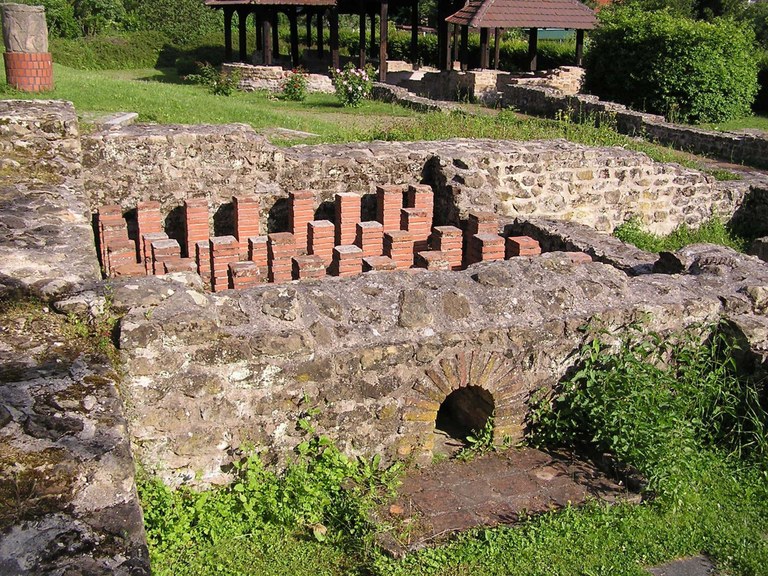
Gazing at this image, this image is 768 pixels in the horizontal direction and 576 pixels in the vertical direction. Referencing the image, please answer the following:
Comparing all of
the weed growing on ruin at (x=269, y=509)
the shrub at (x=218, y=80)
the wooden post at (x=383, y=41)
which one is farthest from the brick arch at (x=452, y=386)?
the wooden post at (x=383, y=41)

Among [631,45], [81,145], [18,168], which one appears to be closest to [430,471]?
[18,168]

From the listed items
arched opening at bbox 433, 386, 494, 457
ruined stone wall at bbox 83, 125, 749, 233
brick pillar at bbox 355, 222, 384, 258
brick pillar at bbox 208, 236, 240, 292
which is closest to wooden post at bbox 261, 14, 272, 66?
ruined stone wall at bbox 83, 125, 749, 233

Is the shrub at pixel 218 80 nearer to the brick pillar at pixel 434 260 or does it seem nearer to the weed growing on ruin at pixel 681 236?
the weed growing on ruin at pixel 681 236

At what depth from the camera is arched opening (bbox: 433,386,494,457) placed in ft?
15.9

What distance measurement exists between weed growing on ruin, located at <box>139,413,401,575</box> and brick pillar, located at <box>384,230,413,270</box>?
12.4ft

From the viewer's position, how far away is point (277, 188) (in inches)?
332

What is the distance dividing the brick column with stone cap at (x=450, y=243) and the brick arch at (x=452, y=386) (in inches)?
116

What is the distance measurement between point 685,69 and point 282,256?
17080 mm

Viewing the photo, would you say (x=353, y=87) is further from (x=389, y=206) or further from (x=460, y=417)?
(x=460, y=417)

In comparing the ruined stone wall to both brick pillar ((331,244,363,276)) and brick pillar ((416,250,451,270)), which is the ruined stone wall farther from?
brick pillar ((331,244,363,276))

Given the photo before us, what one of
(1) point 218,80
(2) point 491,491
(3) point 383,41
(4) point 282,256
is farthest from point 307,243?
(3) point 383,41

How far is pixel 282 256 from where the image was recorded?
7172 mm

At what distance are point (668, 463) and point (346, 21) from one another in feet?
161

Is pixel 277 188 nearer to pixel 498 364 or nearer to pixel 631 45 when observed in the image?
pixel 498 364
